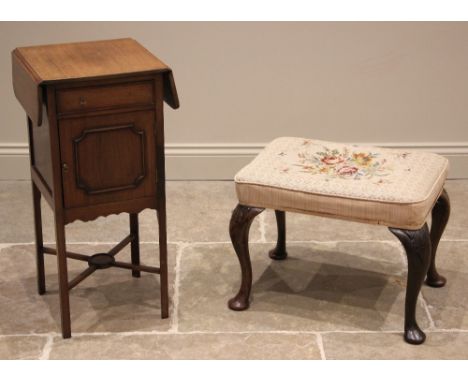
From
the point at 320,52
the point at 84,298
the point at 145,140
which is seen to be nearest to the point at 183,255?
the point at 84,298

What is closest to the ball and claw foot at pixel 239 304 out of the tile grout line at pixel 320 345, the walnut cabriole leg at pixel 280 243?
the tile grout line at pixel 320 345

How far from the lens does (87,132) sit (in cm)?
292

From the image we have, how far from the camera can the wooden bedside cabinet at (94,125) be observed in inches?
113

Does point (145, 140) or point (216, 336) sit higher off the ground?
point (145, 140)

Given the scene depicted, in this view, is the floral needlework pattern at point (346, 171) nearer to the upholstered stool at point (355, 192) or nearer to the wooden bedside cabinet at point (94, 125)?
the upholstered stool at point (355, 192)

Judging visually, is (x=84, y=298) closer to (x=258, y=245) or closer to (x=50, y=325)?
(x=50, y=325)

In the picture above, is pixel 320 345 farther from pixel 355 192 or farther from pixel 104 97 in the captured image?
pixel 104 97

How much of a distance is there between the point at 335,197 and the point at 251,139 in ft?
5.25

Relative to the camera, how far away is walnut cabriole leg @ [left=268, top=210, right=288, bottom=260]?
375cm

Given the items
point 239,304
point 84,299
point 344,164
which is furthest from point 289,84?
point 84,299

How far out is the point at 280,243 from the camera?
150 inches

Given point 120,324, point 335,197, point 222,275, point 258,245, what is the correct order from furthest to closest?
point 258,245
point 222,275
point 120,324
point 335,197

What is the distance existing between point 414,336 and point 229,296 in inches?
29.4

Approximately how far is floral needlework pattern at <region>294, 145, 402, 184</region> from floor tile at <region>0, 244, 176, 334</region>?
2.52ft
